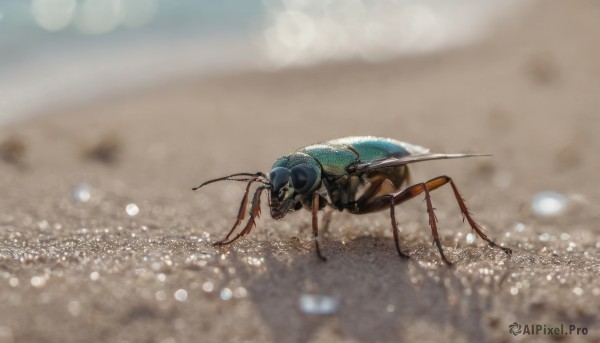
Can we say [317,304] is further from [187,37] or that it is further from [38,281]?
[187,37]

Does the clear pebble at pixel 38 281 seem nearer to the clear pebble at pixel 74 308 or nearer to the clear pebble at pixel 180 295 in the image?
the clear pebble at pixel 74 308

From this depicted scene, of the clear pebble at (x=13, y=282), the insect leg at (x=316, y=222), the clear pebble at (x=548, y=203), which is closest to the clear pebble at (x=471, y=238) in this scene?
the insect leg at (x=316, y=222)

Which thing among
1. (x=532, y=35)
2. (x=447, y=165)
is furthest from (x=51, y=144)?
(x=532, y=35)

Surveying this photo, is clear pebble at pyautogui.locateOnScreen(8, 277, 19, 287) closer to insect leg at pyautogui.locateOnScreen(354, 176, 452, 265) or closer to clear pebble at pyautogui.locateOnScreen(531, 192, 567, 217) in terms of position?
insect leg at pyautogui.locateOnScreen(354, 176, 452, 265)

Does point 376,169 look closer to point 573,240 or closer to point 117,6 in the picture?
point 573,240

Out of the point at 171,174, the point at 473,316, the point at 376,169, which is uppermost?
the point at 376,169

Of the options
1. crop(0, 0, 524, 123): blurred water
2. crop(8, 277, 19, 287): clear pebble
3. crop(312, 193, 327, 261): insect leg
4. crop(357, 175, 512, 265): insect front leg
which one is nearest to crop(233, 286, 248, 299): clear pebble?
crop(312, 193, 327, 261): insect leg

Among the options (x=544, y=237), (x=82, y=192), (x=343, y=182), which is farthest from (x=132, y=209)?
(x=544, y=237)
